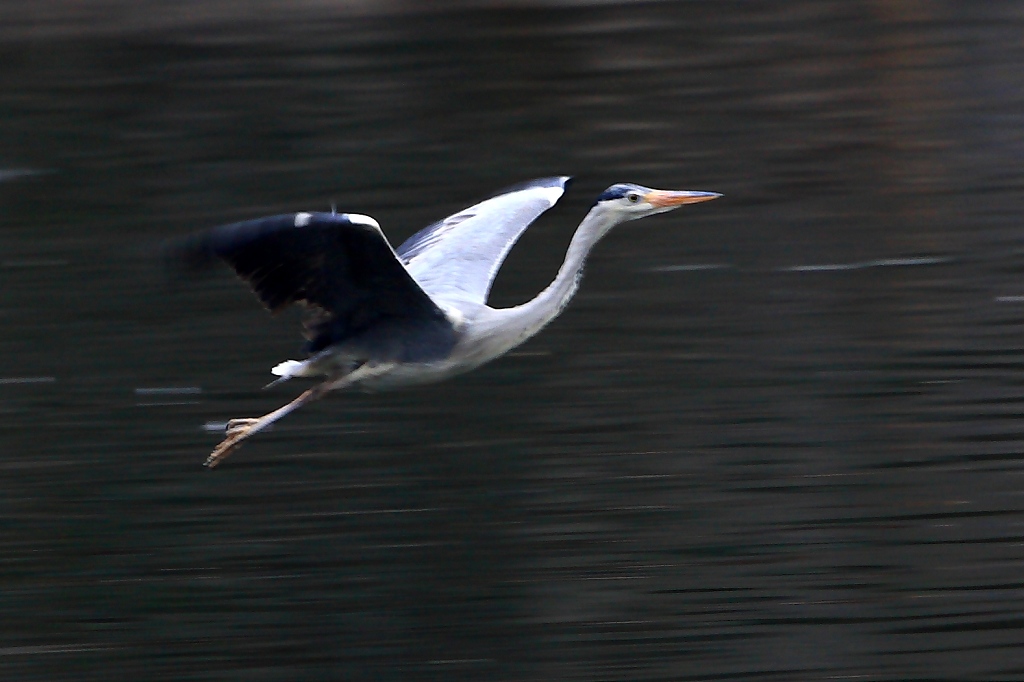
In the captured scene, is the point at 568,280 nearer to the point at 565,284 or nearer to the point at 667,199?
the point at 565,284

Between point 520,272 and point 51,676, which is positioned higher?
point 520,272

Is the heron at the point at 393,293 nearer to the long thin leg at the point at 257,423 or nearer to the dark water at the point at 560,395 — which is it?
the long thin leg at the point at 257,423

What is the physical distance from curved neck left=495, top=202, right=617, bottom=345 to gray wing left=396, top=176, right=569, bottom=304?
9.8 inches

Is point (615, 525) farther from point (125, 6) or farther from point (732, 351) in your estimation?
point (125, 6)

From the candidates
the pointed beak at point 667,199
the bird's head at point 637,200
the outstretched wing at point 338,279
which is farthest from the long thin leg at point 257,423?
the pointed beak at point 667,199

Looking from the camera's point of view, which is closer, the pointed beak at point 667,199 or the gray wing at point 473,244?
the pointed beak at point 667,199

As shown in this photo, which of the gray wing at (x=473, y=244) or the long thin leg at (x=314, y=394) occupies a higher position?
the gray wing at (x=473, y=244)

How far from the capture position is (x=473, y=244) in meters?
6.81

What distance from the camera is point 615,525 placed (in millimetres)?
7090

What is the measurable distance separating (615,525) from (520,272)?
2.30 meters

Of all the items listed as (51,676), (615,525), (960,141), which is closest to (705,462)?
(615,525)

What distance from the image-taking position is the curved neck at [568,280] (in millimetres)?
6230

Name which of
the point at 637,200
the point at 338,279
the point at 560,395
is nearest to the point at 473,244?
the point at 637,200

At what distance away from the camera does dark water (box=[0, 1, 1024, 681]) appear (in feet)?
22.1
